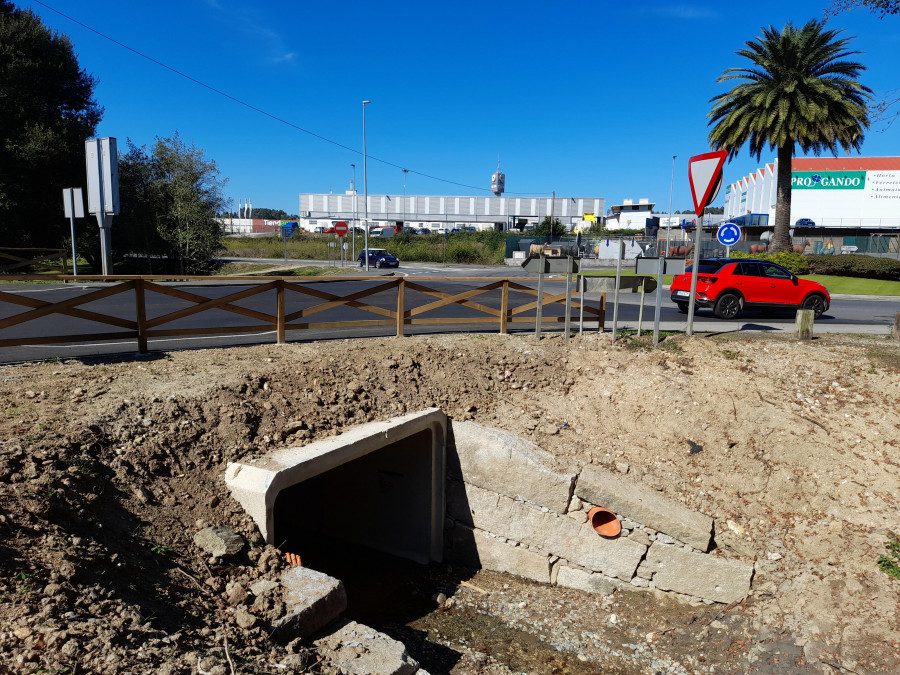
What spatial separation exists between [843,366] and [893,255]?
41805 millimetres

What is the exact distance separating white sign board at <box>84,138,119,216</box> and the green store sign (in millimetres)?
53578

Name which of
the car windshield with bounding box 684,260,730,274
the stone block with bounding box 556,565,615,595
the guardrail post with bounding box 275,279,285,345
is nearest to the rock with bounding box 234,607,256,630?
the stone block with bounding box 556,565,615,595

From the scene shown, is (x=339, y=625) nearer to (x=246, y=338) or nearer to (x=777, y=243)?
(x=246, y=338)

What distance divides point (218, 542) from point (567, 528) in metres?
4.36

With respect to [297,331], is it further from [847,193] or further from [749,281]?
[847,193]

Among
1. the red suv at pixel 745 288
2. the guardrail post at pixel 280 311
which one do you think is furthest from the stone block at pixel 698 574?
the red suv at pixel 745 288

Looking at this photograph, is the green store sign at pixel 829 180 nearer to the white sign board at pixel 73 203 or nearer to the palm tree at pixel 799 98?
the palm tree at pixel 799 98

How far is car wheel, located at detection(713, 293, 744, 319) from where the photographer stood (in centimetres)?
1548

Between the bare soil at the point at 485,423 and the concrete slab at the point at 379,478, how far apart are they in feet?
0.84

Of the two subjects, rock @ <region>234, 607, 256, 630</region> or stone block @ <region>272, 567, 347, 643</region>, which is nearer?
rock @ <region>234, 607, 256, 630</region>

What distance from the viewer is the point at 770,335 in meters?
11.3

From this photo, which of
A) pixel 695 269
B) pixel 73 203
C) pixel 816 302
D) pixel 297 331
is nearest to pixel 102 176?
pixel 73 203

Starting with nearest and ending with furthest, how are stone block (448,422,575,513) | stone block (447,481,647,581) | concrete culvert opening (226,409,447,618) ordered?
1. concrete culvert opening (226,409,447,618)
2. stone block (447,481,647,581)
3. stone block (448,422,575,513)

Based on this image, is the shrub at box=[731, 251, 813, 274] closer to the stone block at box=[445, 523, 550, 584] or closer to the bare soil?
the bare soil
